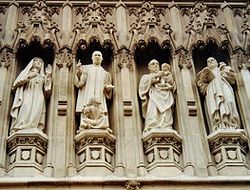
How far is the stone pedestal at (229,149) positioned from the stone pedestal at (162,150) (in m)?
0.67

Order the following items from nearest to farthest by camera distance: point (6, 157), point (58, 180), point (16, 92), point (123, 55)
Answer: point (58, 180) → point (6, 157) → point (16, 92) → point (123, 55)

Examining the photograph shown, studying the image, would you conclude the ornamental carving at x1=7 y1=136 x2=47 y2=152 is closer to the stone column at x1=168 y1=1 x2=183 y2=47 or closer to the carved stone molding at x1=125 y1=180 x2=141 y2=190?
the carved stone molding at x1=125 y1=180 x2=141 y2=190

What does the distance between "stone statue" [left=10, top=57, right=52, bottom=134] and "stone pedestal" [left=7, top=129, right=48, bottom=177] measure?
0.19 metres

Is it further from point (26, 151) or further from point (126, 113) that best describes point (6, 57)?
point (126, 113)

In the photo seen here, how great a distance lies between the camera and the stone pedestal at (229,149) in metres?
10.1

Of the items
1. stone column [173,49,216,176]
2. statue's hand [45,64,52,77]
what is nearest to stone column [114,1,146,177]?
stone column [173,49,216,176]

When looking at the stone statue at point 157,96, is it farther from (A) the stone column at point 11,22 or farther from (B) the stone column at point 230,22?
(A) the stone column at point 11,22

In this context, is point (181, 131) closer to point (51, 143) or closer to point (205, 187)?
point (205, 187)

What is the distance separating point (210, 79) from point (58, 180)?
3.87m

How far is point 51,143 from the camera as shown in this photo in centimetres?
1026

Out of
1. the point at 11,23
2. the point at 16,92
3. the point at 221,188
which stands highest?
the point at 11,23

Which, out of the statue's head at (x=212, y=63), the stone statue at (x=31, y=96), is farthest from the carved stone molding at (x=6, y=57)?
the statue's head at (x=212, y=63)

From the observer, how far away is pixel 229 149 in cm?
1038

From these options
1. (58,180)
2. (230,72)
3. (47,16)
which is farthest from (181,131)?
(47,16)
